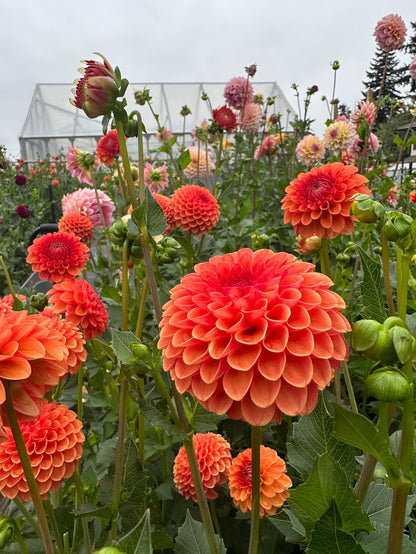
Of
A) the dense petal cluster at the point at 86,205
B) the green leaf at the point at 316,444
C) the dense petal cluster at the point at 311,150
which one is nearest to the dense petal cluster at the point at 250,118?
the dense petal cluster at the point at 311,150

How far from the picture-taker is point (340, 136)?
8.11ft

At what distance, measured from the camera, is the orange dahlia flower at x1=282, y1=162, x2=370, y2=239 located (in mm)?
859

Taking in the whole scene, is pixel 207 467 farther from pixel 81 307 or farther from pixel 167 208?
pixel 167 208

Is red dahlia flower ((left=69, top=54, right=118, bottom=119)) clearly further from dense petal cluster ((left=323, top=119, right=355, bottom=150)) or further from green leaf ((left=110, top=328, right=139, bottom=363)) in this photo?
dense petal cluster ((left=323, top=119, right=355, bottom=150))

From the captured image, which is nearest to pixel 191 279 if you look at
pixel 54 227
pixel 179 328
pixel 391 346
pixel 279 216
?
pixel 179 328

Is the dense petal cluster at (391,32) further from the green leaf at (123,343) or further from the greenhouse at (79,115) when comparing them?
the greenhouse at (79,115)

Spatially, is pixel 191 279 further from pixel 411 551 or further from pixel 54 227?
pixel 54 227

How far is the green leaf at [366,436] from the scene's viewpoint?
340 mm

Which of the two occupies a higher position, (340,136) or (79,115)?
(79,115)

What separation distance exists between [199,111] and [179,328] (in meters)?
12.0

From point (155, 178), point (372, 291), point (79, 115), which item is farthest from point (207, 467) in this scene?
point (79, 115)

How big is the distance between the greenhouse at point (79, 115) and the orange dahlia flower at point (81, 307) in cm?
1010

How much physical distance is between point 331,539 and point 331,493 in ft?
0.20

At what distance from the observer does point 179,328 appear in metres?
0.45
